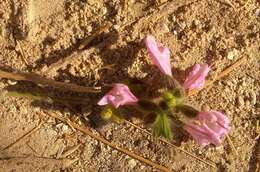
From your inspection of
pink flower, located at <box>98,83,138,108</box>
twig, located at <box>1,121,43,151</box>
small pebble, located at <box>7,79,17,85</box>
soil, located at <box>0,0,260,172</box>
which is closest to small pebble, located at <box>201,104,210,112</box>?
soil, located at <box>0,0,260,172</box>

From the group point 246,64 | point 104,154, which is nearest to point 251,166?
point 246,64

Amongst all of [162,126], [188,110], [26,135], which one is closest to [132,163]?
[162,126]

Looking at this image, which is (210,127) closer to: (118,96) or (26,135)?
(118,96)

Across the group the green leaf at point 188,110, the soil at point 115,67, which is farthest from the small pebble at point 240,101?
the green leaf at point 188,110

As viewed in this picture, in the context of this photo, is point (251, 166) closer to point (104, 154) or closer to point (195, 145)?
point (195, 145)

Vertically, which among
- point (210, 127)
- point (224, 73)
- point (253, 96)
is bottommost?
point (210, 127)

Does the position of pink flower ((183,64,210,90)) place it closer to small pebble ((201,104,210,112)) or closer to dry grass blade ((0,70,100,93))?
small pebble ((201,104,210,112))

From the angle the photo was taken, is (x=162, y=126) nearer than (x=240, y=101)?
Yes
